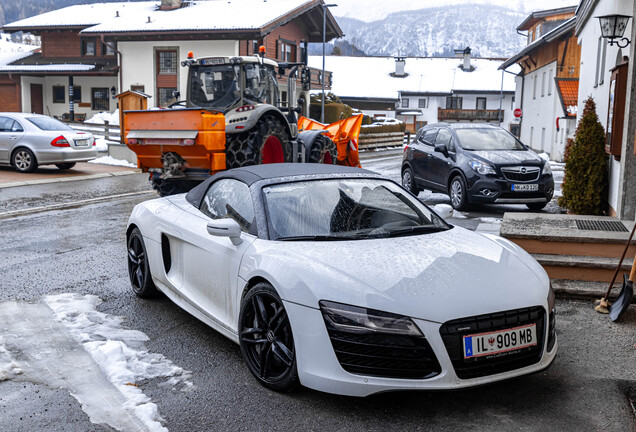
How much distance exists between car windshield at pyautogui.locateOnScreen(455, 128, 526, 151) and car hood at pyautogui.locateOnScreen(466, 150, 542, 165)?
287mm

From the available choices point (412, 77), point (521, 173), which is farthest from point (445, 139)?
point (412, 77)

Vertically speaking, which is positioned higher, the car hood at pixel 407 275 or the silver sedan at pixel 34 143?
the car hood at pixel 407 275

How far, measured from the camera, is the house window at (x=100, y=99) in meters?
45.0

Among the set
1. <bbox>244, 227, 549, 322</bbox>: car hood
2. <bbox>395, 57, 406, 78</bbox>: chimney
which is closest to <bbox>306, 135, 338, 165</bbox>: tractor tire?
<bbox>244, 227, 549, 322</bbox>: car hood

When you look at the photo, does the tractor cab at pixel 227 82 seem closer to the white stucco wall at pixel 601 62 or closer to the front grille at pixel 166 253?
the white stucco wall at pixel 601 62

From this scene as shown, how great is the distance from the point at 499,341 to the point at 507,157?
9.34 m

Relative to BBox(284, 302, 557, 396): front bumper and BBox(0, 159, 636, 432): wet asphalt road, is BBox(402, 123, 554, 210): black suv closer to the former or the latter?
BBox(0, 159, 636, 432): wet asphalt road

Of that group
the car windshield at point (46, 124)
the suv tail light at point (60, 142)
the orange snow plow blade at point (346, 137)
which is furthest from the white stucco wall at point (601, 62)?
the car windshield at point (46, 124)

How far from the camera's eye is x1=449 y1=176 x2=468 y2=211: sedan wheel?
12.8 meters

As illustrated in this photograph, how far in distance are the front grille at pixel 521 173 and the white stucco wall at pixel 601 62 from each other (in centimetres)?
141

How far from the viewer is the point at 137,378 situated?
14.6 feet

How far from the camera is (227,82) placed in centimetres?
1407

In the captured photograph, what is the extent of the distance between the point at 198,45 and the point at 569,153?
1208 inches

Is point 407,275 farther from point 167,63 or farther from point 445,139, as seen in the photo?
point 167,63
